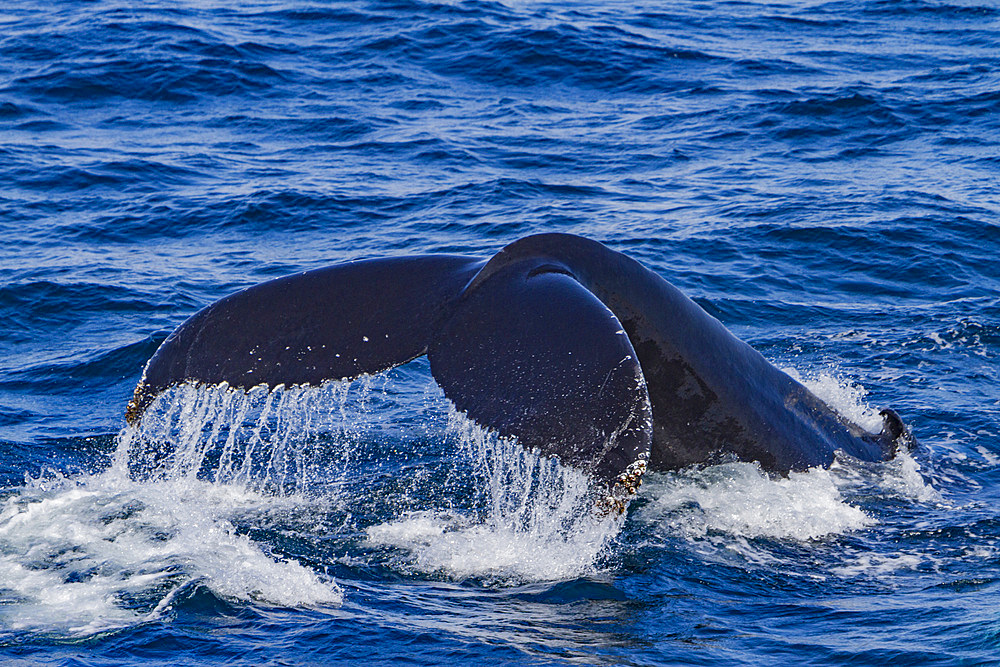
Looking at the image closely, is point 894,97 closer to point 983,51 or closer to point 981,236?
point 983,51

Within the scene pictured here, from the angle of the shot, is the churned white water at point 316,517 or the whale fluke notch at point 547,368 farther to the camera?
the churned white water at point 316,517

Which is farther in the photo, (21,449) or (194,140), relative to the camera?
(194,140)

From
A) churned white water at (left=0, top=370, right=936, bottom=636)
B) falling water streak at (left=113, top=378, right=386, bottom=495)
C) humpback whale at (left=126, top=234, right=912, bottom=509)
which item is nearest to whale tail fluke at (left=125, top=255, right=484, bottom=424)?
humpback whale at (left=126, top=234, right=912, bottom=509)

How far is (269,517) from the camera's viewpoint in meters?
7.17

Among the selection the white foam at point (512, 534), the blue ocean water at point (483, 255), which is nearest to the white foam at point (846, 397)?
the blue ocean water at point (483, 255)

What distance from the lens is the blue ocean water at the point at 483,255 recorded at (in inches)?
234

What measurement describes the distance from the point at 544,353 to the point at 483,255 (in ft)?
14.0

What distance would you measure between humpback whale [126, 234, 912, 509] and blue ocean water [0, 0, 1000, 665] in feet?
0.94

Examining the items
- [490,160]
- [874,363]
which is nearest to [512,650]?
[874,363]

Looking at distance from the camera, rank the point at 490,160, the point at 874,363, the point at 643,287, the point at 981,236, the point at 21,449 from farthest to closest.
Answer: the point at 490,160, the point at 981,236, the point at 874,363, the point at 21,449, the point at 643,287

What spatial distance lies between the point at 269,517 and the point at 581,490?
2474 mm

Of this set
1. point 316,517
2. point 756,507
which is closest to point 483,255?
point 316,517

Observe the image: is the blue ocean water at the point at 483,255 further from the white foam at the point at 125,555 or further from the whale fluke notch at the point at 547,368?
the whale fluke notch at the point at 547,368

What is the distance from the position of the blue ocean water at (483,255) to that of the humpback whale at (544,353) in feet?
0.94
